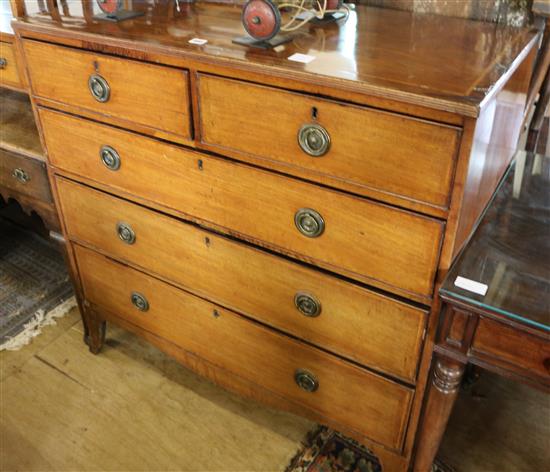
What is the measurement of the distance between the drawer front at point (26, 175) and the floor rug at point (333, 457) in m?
1.00

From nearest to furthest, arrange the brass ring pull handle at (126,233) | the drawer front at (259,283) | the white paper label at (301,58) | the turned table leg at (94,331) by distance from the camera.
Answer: the white paper label at (301,58), the drawer front at (259,283), the brass ring pull handle at (126,233), the turned table leg at (94,331)

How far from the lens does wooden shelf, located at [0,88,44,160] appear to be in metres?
1.60

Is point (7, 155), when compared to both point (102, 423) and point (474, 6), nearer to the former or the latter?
point (102, 423)

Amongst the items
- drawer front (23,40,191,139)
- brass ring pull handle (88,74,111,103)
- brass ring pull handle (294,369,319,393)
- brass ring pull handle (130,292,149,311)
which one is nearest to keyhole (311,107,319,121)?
drawer front (23,40,191,139)

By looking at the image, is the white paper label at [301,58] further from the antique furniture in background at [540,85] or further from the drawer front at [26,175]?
the drawer front at [26,175]

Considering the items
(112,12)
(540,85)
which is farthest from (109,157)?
(540,85)

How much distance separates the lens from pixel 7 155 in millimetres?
1665

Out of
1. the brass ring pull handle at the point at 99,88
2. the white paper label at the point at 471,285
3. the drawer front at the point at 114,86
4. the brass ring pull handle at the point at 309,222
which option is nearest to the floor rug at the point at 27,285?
the drawer front at the point at 114,86

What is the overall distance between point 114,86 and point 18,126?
2.15 ft

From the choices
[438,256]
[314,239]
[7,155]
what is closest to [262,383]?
[314,239]

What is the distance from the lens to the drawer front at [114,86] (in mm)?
1159

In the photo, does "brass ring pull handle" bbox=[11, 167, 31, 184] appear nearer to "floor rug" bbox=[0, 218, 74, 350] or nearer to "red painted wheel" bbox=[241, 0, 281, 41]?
"floor rug" bbox=[0, 218, 74, 350]

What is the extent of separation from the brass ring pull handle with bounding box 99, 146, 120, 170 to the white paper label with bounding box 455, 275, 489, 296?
82 centimetres

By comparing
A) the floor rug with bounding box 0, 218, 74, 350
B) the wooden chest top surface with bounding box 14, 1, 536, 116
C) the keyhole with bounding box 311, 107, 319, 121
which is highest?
the wooden chest top surface with bounding box 14, 1, 536, 116
